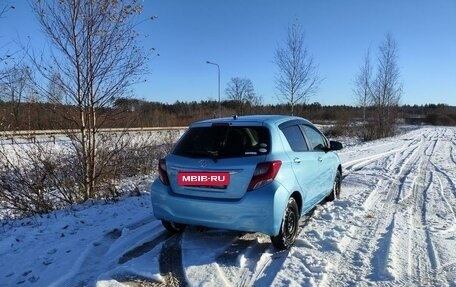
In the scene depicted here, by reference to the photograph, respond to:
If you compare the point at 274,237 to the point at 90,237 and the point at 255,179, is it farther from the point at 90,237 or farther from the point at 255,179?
the point at 90,237

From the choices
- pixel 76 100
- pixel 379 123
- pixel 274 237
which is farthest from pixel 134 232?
pixel 379 123

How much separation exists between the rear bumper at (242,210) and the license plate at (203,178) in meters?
0.18

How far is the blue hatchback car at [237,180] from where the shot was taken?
468 centimetres

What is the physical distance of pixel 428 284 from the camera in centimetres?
408

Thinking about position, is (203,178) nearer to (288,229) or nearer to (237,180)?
(237,180)

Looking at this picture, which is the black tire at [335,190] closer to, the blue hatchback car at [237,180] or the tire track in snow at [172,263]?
the blue hatchback car at [237,180]

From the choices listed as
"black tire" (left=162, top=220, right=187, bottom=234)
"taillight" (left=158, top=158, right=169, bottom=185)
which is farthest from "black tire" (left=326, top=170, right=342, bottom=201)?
"taillight" (left=158, top=158, right=169, bottom=185)

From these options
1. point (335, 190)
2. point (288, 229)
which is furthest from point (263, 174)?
point (335, 190)

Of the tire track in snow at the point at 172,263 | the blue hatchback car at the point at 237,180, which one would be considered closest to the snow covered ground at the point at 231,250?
the tire track in snow at the point at 172,263

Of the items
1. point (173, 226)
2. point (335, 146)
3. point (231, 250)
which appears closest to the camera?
point (231, 250)

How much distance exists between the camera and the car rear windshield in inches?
194

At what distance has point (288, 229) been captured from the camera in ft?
16.9

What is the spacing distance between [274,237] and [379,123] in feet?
112

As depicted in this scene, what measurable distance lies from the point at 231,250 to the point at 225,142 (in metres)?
1.35
